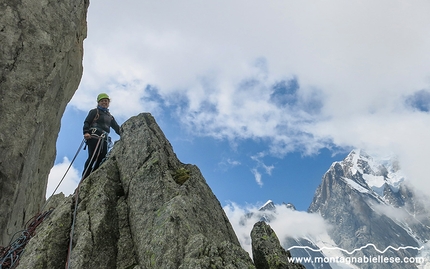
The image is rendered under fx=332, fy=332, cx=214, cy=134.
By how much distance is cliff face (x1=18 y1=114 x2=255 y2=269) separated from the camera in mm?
9836

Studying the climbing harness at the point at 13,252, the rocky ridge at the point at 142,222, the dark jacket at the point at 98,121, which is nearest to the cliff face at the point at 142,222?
the rocky ridge at the point at 142,222

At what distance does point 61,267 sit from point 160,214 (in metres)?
3.62

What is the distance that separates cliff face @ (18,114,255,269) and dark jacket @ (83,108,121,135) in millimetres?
2298

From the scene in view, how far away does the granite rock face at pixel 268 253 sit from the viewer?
36.0 feet

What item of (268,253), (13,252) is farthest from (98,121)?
(268,253)

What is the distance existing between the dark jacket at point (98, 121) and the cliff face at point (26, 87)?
2.32m

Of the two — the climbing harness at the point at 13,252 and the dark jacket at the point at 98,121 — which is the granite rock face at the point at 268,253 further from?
the dark jacket at the point at 98,121

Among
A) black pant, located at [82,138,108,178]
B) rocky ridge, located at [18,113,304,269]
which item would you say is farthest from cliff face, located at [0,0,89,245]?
rocky ridge, located at [18,113,304,269]

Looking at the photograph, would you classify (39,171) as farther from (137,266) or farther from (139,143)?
(137,266)

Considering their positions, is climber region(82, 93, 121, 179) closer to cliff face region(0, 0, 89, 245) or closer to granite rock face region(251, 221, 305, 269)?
cliff face region(0, 0, 89, 245)

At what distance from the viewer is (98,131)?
17.0 metres

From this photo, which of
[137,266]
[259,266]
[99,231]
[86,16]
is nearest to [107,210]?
[99,231]

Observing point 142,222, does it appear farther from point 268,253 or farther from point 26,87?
point 26,87

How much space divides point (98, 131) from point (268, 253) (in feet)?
34.4
